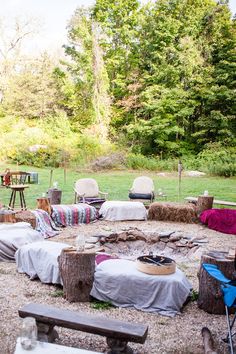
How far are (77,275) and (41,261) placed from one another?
0.83 meters

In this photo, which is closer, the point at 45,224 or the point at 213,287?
the point at 213,287

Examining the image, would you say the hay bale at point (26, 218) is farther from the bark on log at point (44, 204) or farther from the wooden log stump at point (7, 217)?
the bark on log at point (44, 204)

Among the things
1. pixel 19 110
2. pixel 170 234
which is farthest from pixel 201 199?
pixel 19 110

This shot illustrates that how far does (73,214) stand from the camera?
7977 mm

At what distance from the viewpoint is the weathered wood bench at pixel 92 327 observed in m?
2.74

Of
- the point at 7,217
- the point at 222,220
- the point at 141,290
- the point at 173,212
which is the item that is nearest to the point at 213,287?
the point at 141,290

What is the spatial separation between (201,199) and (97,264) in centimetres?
435

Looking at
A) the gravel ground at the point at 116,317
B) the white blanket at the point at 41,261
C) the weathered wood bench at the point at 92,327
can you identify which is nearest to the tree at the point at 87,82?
the white blanket at the point at 41,261

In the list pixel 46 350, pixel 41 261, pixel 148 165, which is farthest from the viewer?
pixel 148 165

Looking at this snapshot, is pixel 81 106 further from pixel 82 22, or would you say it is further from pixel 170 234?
pixel 170 234

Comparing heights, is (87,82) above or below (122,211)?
above

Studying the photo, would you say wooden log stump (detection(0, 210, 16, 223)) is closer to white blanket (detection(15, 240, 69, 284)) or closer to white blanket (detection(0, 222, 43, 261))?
white blanket (detection(0, 222, 43, 261))

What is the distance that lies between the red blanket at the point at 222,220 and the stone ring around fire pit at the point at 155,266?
4016 mm

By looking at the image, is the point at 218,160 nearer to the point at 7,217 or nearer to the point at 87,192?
the point at 87,192
